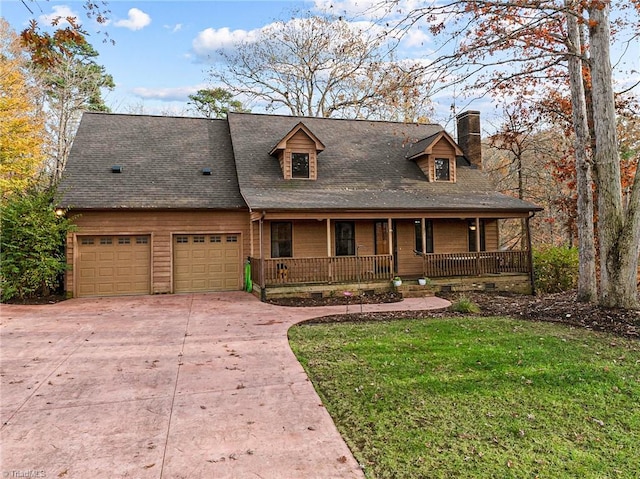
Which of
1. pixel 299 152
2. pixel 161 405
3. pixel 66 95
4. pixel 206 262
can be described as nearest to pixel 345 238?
pixel 299 152

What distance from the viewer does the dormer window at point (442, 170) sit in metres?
Answer: 15.6

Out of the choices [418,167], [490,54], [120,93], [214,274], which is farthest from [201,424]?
[120,93]

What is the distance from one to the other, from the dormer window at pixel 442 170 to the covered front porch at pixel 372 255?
1.86 meters

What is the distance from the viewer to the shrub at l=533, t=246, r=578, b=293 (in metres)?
13.1

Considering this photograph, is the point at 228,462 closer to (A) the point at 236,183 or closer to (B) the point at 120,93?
(A) the point at 236,183

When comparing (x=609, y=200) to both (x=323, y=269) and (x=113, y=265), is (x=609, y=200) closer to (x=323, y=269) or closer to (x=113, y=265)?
(x=323, y=269)

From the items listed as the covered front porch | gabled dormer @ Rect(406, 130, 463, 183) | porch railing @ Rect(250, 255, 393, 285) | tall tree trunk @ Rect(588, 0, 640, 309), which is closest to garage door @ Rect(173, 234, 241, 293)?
the covered front porch

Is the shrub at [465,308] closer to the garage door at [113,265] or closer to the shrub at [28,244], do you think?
the garage door at [113,265]

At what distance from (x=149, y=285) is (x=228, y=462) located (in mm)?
10686

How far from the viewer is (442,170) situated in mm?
15727

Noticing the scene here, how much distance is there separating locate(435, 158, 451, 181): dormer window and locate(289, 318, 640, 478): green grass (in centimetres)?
970

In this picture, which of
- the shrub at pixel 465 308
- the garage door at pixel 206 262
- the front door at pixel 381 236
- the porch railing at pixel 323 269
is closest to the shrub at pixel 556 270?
the front door at pixel 381 236

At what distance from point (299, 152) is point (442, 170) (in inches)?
236

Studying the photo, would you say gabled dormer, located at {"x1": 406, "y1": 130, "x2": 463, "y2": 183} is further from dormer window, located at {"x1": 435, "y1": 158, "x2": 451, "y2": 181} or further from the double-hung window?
the double-hung window
